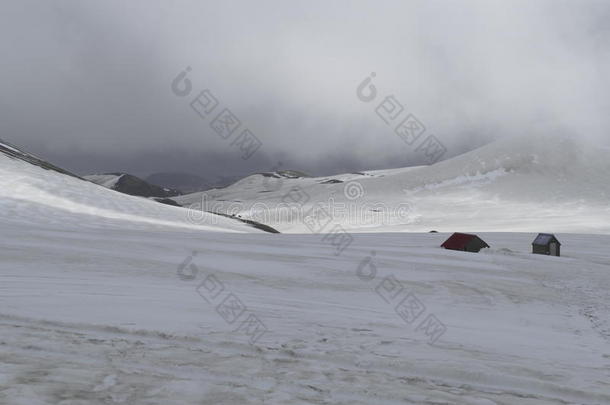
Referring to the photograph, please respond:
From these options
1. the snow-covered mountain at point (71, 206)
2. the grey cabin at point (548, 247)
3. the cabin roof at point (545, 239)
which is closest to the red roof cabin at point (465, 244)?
the grey cabin at point (548, 247)

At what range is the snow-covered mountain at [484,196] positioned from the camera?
5838 cm

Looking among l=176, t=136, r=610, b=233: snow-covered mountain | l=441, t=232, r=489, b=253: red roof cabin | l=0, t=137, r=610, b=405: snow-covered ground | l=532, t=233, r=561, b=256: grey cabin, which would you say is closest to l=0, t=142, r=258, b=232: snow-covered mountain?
l=0, t=137, r=610, b=405: snow-covered ground

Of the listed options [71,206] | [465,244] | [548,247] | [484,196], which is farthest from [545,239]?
[484,196]

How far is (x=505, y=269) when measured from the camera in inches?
628

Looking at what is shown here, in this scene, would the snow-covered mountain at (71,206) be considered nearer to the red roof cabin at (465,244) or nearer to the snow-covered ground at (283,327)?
the snow-covered ground at (283,327)

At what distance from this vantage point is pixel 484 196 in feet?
260

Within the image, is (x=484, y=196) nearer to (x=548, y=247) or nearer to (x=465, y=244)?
(x=548, y=247)

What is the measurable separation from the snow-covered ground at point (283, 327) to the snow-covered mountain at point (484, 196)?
34580 millimetres

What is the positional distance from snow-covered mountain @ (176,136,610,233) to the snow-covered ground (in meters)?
34.6

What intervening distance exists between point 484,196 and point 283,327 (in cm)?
7889

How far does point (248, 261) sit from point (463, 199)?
233ft

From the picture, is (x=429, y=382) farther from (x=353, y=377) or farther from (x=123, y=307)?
(x=123, y=307)

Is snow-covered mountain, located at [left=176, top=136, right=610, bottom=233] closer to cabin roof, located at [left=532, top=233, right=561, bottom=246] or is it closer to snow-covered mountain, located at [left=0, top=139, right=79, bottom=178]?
cabin roof, located at [left=532, top=233, right=561, bottom=246]

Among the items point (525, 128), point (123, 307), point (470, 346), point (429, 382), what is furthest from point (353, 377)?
point (525, 128)
